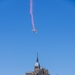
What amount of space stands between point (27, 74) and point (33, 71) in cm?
413

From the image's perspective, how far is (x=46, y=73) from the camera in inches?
4513

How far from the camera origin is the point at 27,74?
112 metres

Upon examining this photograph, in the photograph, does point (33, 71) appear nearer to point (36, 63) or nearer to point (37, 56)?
point (36, 63)

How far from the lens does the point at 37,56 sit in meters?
125

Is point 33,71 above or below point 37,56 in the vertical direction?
below

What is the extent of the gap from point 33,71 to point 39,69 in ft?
11.9

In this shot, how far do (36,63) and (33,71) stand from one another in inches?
231

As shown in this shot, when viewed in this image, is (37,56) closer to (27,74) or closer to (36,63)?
(36,63)

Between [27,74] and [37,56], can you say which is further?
[37,56]

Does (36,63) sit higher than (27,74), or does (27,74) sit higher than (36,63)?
(36,63)

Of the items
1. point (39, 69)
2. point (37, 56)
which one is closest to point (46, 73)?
point (39, 69)

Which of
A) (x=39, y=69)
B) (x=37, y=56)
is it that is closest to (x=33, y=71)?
(x=39, y=69)

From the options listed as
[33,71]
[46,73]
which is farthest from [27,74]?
[46,73]

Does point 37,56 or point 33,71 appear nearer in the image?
point 33,71
